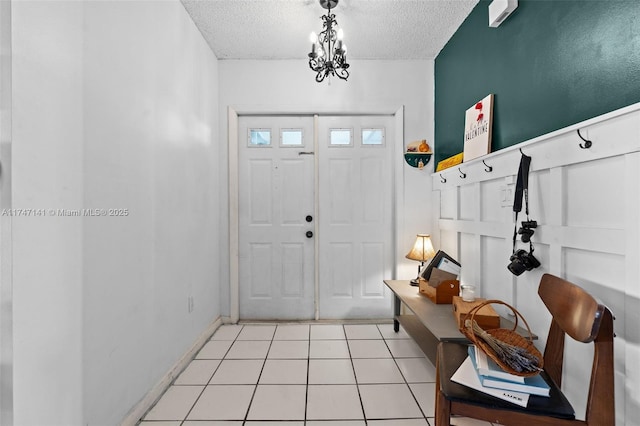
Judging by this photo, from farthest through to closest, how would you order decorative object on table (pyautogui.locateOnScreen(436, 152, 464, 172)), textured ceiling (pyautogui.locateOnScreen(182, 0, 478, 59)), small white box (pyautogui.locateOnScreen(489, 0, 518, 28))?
decorative object on table (pyautogui.locateOnScreen(436, 152, 464, 172)), textured ceiling (pyautogui.locateOnScreen(182, 0, 478, 59)), small white box (pyautogui.locateOnScreen(489, 0, 518, 28))

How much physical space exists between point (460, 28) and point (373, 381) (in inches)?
111

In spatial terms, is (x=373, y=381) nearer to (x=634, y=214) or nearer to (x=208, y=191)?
(x=634, y=214)

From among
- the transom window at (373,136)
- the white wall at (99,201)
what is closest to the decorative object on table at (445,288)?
the transom window at (373,136)

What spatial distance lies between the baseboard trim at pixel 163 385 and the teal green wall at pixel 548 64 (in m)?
2.58

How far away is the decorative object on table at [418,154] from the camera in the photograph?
3.11 metres

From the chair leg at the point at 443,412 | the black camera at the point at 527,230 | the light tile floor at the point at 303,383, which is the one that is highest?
the black camera at the point at 527,230

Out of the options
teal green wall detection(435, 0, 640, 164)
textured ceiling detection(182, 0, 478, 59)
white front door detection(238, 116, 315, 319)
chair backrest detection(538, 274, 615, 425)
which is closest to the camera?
chair backrest detection(538, 274, 615, 425)

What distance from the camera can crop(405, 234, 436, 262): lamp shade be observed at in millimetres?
2820

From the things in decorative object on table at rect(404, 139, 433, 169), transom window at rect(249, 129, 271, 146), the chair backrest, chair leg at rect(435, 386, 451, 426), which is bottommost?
chair leg at rect(435, 386, 451, 426)

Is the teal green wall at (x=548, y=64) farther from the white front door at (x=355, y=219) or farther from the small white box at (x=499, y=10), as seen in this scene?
the white front door at (x=355, y=219)

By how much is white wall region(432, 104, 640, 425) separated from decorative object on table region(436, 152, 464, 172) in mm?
448

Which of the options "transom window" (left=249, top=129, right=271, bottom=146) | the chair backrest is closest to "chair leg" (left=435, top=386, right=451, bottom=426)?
the chair backrest

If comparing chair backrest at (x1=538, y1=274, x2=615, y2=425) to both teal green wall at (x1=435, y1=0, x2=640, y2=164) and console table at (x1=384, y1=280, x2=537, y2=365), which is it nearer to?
console table at (x1=384, y1=280, x2=537, y2=365)

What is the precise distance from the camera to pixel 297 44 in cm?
285
